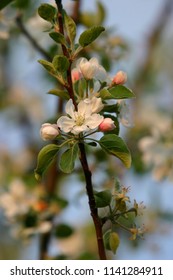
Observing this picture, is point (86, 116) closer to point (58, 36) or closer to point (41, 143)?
point (58, 36)

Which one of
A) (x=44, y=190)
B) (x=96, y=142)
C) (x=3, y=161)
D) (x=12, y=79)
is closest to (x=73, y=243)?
(x=3, y=161)

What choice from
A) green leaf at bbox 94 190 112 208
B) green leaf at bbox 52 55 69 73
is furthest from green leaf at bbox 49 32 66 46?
green leaf at bbox 94 190 112 208

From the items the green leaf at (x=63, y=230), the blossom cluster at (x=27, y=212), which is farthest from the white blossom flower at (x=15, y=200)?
the green leaf at (x=63, y=230)

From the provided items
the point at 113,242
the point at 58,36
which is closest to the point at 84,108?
the point at 58,36

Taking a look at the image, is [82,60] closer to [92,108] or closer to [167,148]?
[92,108]

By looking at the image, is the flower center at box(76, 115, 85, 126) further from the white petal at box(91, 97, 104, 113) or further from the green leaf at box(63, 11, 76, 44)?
the green leaf at box(63, 11, 76, 44)

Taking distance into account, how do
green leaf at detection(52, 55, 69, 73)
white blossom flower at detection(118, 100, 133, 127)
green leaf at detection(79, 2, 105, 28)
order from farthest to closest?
green leaf at detection(79, 2, 105, 28), white blossom flower at detection(118, 100, 133, 127), green leaf at detection(52, 55, 69, 73)
